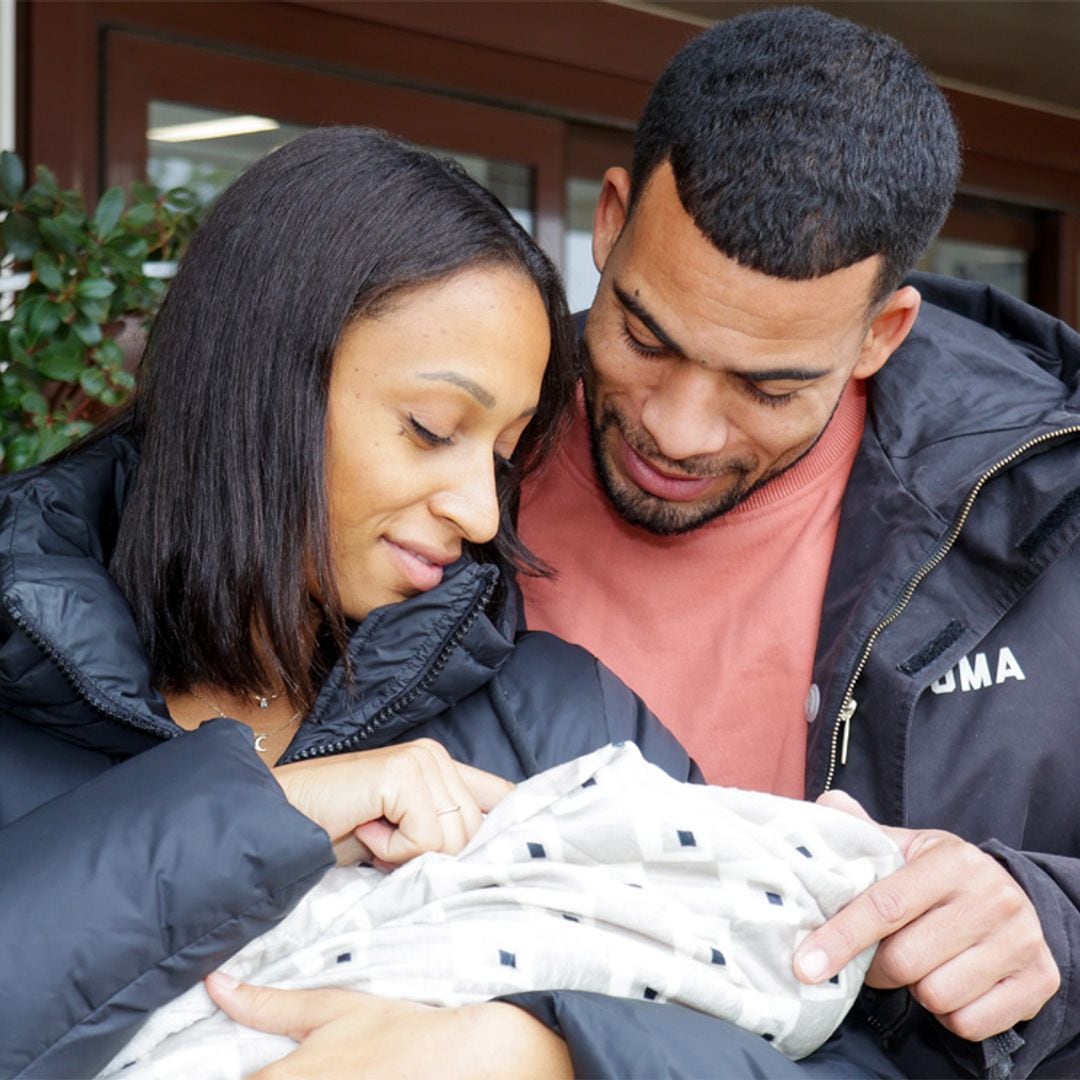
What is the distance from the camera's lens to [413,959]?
47.1 inches

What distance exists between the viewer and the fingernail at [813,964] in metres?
1.27

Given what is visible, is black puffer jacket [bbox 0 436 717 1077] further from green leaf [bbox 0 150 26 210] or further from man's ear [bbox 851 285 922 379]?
green leaf [bbox 0 150 26 210]

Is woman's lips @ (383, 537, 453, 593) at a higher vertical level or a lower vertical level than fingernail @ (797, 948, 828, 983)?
higher

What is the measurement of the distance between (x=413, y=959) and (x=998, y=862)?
594 millimetres

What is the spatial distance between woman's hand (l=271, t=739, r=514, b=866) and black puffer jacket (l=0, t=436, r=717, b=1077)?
11 cm

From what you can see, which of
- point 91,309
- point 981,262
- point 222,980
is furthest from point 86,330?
point 981,262

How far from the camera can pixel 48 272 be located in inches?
113

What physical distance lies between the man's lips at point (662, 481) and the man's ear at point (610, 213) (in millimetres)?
239

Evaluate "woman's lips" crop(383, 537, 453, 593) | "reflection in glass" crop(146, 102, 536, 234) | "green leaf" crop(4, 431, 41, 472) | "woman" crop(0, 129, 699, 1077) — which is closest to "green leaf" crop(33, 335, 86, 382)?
"green leaf" crop(4, 431, 41, 472)

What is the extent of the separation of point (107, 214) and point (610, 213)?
126 centimetres

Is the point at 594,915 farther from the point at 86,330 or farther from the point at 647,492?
the point at 86,330

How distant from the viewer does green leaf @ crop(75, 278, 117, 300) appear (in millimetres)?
2875

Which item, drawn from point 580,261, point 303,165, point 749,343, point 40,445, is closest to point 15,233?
point 40,445

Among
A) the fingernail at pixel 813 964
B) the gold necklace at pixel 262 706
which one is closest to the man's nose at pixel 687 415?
the gold necklace at pixel 262 706
